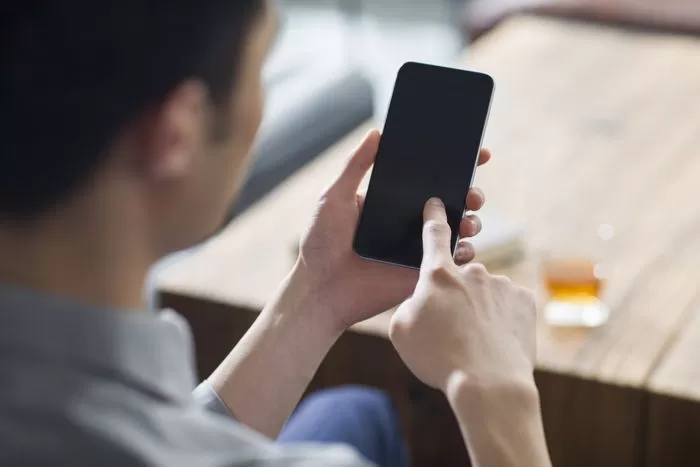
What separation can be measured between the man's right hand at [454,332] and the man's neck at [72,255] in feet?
0.95

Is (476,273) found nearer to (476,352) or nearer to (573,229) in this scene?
(476,352)

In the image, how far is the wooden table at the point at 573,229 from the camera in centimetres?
139

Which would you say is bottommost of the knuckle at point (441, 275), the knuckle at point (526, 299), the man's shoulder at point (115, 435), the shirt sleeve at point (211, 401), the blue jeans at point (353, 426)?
the blue jeans at point (353, 426)

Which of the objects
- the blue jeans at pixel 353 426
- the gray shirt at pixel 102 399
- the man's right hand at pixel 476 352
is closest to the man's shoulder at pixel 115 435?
the gray shirt at pixel 102 399

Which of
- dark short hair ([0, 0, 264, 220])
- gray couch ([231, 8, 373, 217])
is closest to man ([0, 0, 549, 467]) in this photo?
dark short hair ([0, 0, 264, 220])

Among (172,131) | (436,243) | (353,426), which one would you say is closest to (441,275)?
(436,243)

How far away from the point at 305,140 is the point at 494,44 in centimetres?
42

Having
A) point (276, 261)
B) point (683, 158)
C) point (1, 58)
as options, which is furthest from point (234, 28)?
point (683, 158)

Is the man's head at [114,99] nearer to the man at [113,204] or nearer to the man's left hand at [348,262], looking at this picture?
the man at [113,204]

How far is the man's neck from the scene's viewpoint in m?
0.61

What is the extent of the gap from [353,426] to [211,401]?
1.09 ft

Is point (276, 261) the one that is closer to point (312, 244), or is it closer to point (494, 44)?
point (312, 244)

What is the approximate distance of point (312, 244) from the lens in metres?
1.07

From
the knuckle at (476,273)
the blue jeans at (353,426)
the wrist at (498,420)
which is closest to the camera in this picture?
the wrist at (498,420)
